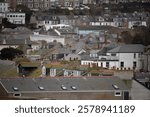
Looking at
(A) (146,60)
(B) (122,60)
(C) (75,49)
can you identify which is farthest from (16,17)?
(A) (146,60)

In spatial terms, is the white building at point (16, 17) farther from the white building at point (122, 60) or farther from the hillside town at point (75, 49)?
the white building at point (122, 60)

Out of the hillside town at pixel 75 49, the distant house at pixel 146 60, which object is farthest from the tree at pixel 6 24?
the distant house at pixel 146 60

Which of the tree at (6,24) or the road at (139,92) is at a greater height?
the tree at (6,24)

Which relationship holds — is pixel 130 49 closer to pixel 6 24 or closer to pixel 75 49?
pixel 75 49

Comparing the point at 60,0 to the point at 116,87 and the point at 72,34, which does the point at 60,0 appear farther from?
the point at 116,87

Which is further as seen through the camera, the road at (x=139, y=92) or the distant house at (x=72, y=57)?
the distant house at (x=72, y=57)

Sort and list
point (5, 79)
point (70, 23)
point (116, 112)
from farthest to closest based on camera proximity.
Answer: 1. point (70, 23)
2. point (5, 79)
3. point (116, 112)

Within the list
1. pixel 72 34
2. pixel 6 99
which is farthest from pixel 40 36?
pixel 6 99

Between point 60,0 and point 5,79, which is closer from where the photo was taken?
point 5,79

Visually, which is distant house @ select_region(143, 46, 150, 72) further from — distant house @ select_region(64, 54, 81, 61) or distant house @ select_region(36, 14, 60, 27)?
distant house @ select_region(36, 14, 60, 27)
